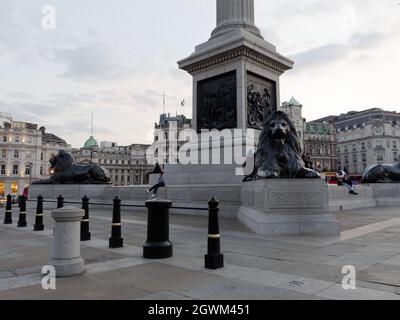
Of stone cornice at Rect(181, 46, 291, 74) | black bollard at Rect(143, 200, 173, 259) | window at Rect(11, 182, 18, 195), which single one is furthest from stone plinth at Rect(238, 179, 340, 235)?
window at Rect(11, 182, 18, 195)

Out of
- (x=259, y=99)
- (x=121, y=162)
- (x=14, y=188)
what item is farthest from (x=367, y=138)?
(x=14, y=188)

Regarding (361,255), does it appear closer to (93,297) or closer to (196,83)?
(93,297)

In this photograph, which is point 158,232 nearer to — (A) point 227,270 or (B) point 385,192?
(A) point 227,270

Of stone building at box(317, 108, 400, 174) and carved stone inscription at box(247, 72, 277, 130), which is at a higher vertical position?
stone building at box(317, 108, 400, 174)

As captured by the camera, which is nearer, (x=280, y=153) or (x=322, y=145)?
(x=280, y=153)

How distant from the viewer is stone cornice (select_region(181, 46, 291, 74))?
747 inches

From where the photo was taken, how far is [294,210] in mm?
10945

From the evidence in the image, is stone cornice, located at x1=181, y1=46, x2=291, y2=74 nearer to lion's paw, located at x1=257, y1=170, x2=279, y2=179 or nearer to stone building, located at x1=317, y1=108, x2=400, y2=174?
lion's paw, located at x1=257, y1=170, x2=279, y2=179

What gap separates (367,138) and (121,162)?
93.5 m

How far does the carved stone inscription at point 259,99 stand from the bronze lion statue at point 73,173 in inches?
486

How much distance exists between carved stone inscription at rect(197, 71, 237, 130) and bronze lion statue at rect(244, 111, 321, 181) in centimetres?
618

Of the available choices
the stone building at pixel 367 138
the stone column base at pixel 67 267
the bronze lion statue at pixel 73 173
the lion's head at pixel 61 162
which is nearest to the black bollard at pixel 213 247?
the stone column base at pixel 67 267
